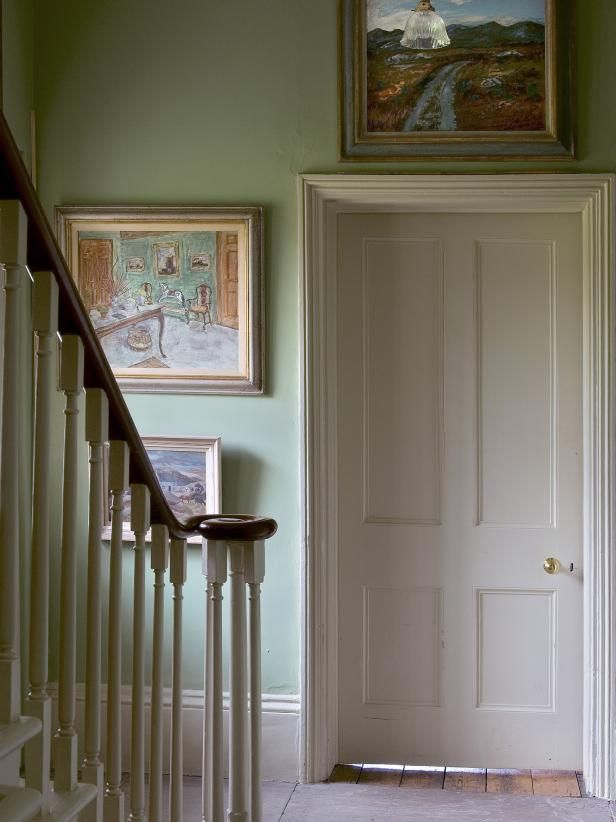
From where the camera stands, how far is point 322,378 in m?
3.49

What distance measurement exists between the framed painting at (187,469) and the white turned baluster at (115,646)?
1.59 metres

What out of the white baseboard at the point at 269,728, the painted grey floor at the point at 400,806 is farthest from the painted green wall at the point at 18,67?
the painted grey floor at the point at 400,806

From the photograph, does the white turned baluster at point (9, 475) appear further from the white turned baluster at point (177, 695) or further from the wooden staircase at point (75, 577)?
the white turned baluster at point (177, 695)

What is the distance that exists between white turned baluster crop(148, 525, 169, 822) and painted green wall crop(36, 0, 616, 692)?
4.76ft

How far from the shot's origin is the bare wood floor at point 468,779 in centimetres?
345

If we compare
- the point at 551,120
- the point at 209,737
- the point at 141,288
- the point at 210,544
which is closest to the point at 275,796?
the point at 209,737

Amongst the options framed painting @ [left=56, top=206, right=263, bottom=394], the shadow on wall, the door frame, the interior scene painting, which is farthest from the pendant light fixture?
the shadow on wall

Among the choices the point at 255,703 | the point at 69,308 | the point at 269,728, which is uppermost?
the point at 69,308

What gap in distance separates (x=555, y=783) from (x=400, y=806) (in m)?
0.62

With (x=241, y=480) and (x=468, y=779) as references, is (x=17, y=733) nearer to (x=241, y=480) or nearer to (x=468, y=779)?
(x=241, y=480)

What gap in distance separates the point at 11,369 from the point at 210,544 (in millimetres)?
802

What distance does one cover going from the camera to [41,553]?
1.63m

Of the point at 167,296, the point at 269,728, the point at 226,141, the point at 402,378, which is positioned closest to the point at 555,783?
the point at 269,728

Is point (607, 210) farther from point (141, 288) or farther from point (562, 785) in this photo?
point (562, 785)
